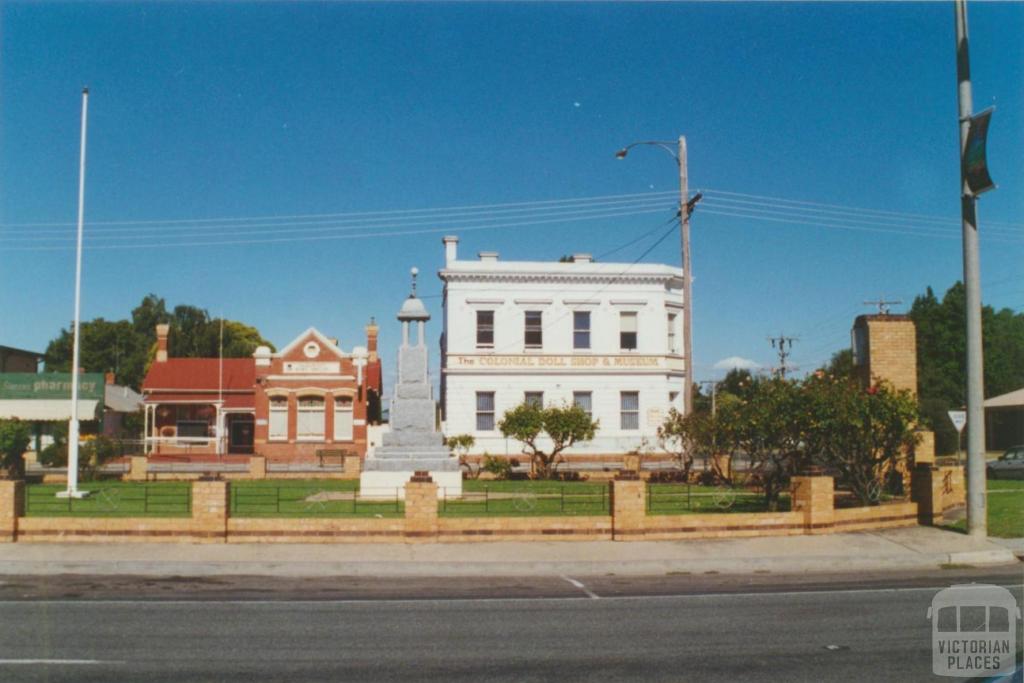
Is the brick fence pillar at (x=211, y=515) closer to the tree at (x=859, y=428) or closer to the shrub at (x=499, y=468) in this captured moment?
the tree at (x=859, y=428)

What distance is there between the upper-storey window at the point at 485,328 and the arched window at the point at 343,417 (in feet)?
23.0

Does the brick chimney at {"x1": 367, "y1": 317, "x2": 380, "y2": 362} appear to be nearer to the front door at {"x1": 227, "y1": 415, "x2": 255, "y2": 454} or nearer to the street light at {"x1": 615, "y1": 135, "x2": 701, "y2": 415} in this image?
the front door at {"x1": 227, "y1": 415, "x2": 255, "y2": 454}

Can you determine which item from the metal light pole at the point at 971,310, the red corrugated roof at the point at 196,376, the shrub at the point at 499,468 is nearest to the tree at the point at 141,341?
the red corrugated roof at the point at 196,376

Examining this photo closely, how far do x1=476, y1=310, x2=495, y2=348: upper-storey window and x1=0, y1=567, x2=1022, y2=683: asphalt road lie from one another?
27029mm

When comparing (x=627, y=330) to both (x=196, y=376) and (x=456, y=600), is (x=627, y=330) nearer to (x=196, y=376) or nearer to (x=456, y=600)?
(x=196, y=376)

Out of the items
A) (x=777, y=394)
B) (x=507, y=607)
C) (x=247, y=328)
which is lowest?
(x=507, y=607)

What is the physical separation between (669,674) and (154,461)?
36.5 m

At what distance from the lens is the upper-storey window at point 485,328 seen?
39844 mm

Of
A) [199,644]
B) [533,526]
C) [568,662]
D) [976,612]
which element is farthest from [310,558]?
[976,612]

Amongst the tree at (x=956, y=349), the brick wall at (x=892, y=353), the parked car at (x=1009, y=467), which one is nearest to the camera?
the brick wall at (x=892, y=353)

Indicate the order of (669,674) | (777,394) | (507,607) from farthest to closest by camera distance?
(777,394)
(507,607)
(669,674)

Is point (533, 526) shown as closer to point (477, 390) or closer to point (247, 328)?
point (477, 390)

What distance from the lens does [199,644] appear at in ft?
29.0

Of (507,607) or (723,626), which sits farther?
(507,607)
